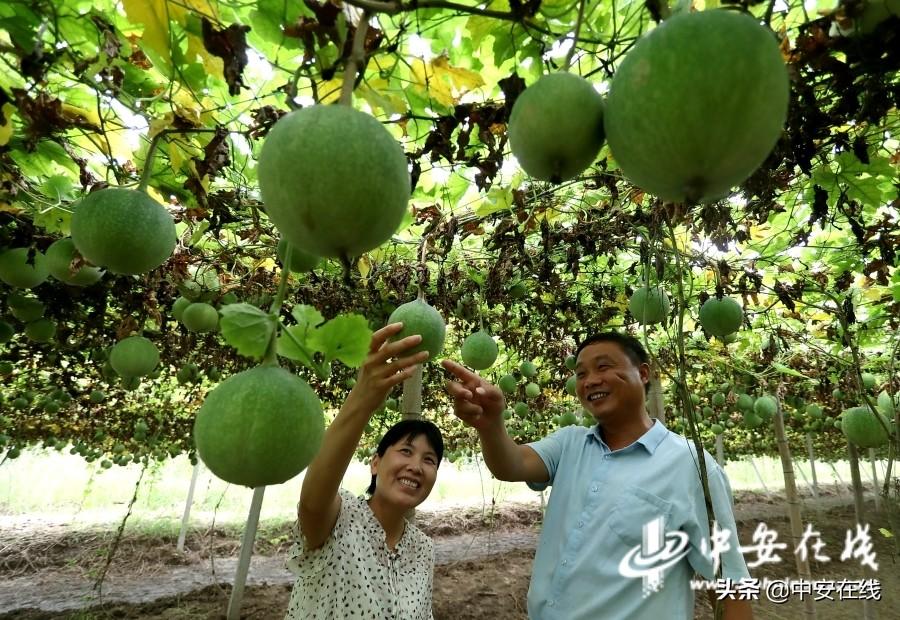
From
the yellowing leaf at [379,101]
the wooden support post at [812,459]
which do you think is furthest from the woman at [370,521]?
the wooden support post at [812,459]

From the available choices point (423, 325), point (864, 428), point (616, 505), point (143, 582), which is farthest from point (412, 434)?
point (143, 582)

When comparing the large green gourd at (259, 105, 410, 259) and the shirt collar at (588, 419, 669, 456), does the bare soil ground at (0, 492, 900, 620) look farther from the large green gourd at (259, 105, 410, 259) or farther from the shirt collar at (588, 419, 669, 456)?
the large green gourd at (259, 105, 410, 259)

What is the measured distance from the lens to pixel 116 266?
1.97m

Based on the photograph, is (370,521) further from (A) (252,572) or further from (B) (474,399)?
(A) (252,572)

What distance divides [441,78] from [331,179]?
1.66m

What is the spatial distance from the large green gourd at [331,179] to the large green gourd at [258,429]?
0.35m

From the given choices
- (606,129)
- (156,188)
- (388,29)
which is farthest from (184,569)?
(606,129)

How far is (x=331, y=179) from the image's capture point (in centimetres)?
102

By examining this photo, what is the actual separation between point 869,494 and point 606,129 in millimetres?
36313

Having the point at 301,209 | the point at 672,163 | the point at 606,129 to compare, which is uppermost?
the point at 606,129

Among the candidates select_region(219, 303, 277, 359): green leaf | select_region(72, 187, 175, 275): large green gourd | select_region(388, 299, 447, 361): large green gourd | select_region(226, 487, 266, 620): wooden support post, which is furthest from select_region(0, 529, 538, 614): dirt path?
select_region(219, 303, 277, 359): green leaf

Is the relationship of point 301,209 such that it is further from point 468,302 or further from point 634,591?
point 468,302

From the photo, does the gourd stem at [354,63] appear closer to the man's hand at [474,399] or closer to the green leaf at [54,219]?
the man's hand at [474,399]

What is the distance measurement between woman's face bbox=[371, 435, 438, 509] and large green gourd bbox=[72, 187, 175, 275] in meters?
1.59
